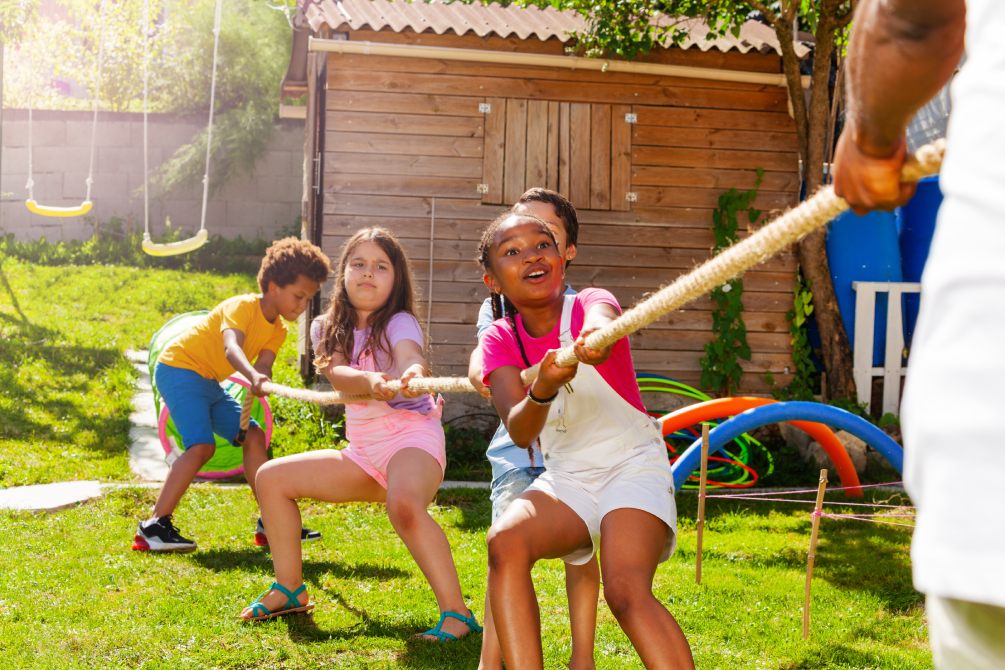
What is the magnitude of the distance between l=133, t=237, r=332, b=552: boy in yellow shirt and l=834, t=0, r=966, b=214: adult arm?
3.86 meters

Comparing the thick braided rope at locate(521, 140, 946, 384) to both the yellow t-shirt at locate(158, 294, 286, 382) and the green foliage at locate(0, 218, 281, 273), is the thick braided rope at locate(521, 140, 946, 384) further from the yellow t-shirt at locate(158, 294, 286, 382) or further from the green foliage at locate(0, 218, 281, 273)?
the green foliage at locate(0, 218, 281, 273)

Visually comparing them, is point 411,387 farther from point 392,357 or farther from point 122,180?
point 122,180

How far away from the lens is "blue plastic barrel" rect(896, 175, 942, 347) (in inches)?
346

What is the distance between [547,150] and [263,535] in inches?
168

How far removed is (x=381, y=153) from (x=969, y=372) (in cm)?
774

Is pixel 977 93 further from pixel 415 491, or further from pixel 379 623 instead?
pixel 379 623

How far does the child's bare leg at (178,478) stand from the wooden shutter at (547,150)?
380cm

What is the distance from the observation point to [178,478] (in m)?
5.37

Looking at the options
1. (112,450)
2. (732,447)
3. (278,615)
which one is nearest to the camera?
(278,615)

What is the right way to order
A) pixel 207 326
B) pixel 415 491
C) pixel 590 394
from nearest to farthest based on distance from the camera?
pixel 590 394, pixel 415 491, pixel 207 326

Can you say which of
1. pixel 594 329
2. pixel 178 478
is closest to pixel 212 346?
pixel 178 478

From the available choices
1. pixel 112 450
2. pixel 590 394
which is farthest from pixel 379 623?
pixel 112 450

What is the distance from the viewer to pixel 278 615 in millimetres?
4090

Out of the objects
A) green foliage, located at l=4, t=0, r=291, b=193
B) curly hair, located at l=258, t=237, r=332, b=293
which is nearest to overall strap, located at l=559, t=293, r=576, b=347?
curly hair, located at l=258, t=237, r=332, b=293
